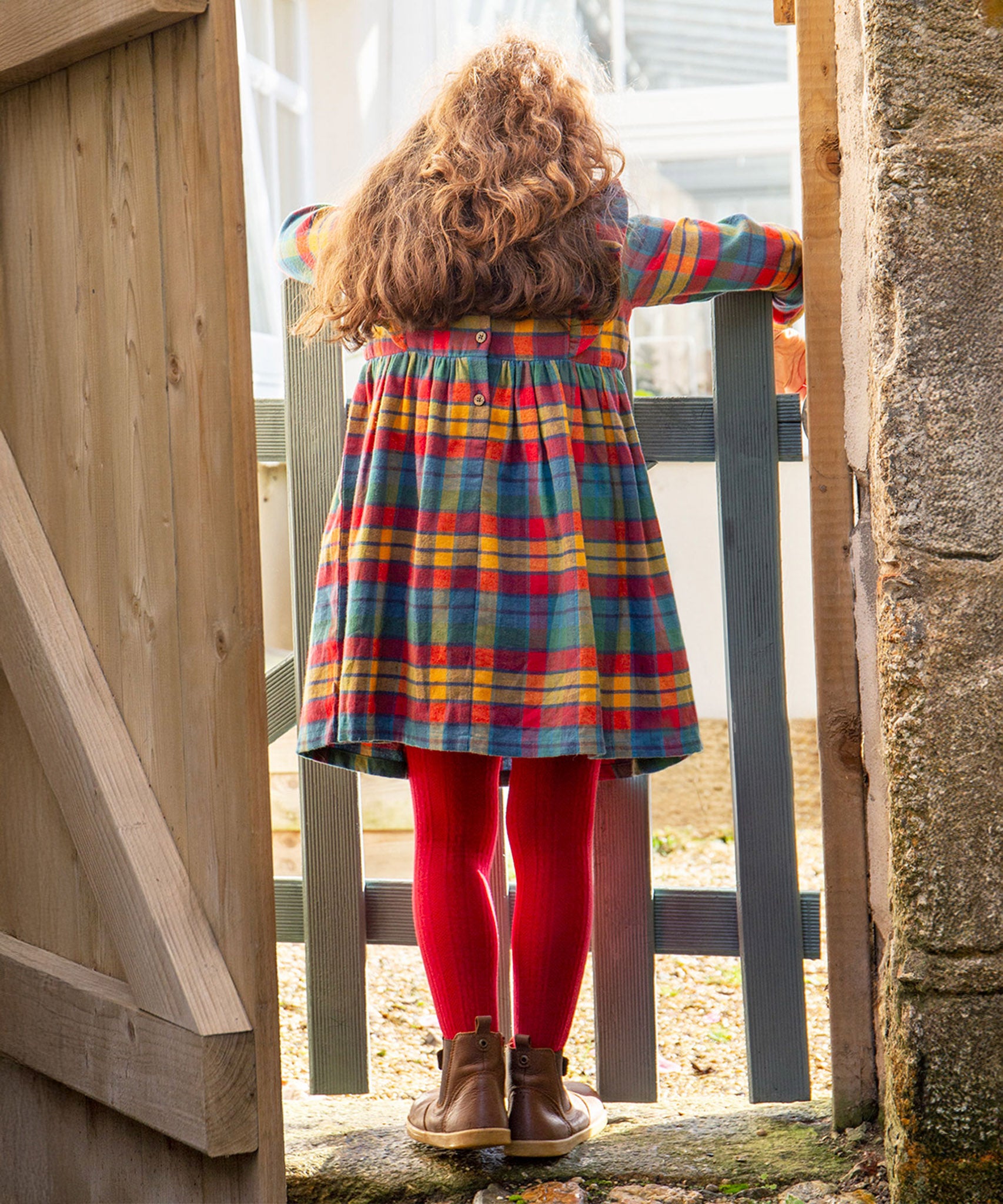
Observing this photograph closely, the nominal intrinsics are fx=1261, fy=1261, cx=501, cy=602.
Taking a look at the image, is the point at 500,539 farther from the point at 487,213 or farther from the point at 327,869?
the point at 327,869

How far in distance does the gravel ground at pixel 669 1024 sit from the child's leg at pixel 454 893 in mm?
531

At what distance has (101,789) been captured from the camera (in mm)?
1825

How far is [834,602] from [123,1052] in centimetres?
127

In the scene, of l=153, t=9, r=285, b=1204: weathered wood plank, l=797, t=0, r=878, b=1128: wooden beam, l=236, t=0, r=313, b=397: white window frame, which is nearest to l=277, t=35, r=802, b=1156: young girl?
l=797, t=0, r=878, b=1128: wooden beam

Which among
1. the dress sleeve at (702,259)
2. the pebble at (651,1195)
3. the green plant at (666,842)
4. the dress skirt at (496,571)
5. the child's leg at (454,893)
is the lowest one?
the green plant at (666,842)

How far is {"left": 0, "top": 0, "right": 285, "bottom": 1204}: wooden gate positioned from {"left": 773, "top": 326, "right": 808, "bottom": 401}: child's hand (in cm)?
108

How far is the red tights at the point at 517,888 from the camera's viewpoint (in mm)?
2000

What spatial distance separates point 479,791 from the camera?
2027 millimetres

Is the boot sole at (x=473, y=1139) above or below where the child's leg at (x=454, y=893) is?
below

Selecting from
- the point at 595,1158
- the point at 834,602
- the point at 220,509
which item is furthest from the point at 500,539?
the point at 595,1158

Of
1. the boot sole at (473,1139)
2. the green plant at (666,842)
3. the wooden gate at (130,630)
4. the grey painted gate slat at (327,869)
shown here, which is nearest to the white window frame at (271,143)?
the green plant at (666,842)

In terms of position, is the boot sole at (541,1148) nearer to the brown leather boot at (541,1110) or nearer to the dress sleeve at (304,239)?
the brown leather boot at (541,1110)

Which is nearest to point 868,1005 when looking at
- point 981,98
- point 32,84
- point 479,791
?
point 479,791

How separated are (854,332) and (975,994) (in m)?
0.95
